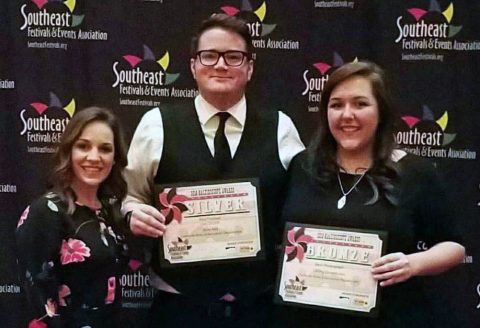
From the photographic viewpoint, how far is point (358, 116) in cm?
171

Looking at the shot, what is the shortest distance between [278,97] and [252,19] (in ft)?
1.01

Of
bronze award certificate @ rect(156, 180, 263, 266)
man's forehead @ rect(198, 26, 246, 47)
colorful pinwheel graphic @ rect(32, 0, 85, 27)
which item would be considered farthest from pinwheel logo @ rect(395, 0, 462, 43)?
colorful pinwheel graphic @ rect(32, 0, 85, 27)

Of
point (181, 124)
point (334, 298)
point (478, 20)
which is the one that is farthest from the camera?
point (478, 20)

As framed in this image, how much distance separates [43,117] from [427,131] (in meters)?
1.44

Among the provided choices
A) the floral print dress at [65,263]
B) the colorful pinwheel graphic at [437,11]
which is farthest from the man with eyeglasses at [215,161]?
the colorful pinwheel graphic at [437,11]

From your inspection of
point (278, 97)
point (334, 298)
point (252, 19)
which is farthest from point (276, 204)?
point (252, 19)

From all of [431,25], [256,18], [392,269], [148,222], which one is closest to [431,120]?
[431,25]

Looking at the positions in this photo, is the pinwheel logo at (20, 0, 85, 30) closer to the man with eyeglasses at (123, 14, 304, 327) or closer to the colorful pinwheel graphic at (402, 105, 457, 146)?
the man with eyeglasses at (123, 14, 304, 327)

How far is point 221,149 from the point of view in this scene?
184cm

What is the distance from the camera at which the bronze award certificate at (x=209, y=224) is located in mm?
1799

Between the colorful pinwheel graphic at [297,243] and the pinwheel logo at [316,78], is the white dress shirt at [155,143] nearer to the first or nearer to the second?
the colorful pinwheel graphic at [297,243]

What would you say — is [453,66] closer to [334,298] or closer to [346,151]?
[346,151]

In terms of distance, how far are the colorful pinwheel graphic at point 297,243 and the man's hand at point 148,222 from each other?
0.35 m

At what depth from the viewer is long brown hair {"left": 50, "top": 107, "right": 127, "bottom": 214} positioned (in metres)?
1.79
